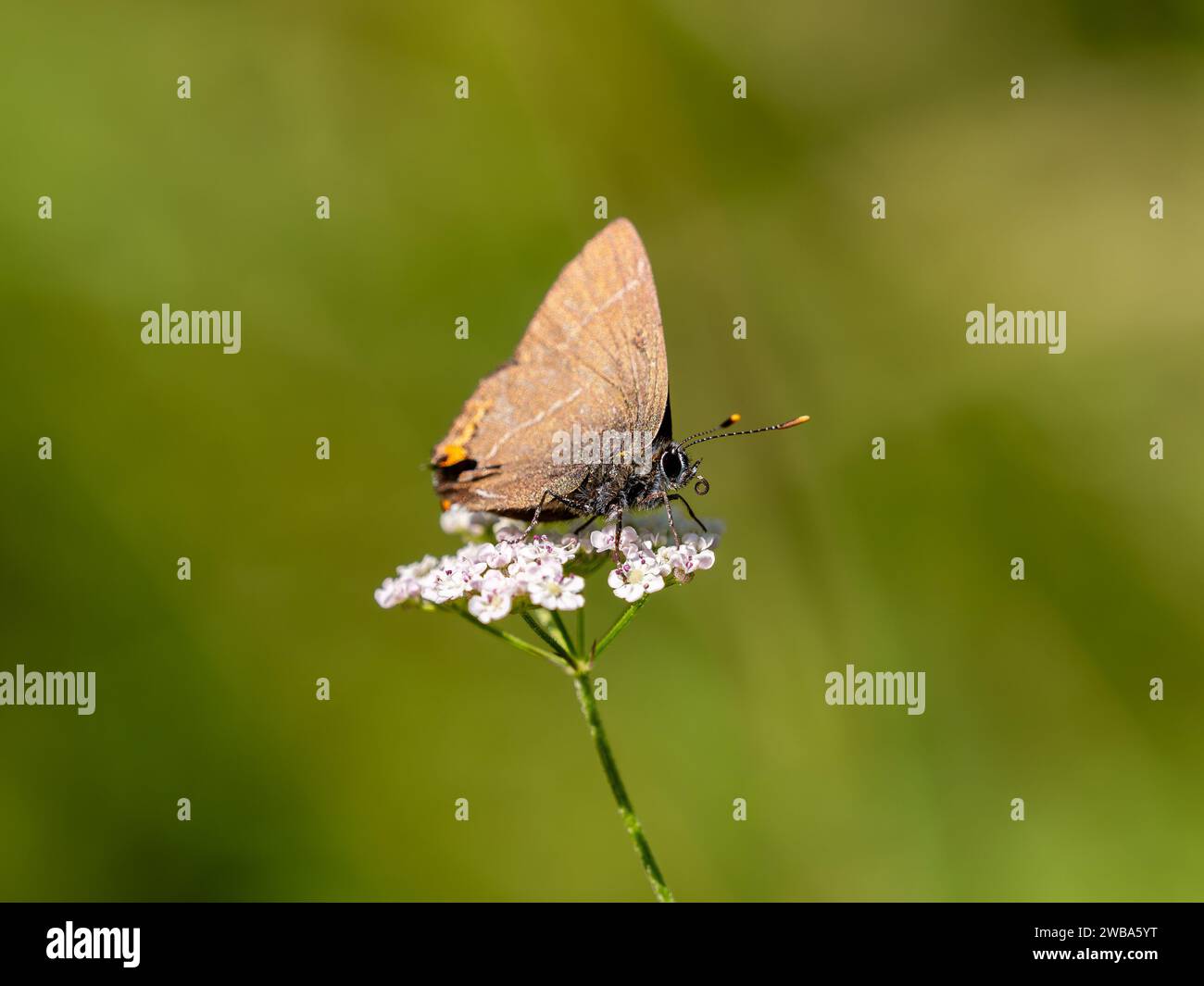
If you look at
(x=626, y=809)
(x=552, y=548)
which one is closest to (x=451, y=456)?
(x=552, y=548)

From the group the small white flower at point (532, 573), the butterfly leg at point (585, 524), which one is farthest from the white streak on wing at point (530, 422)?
the small white flower at point (532, 573)

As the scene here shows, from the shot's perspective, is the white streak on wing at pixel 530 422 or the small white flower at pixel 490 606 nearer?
the small white flower at pixel 490 606

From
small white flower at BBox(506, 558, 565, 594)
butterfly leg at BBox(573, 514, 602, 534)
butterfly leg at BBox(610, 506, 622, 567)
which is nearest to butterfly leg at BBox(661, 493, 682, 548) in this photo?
butterfly leg at BBox(610, 506, 622, 567)

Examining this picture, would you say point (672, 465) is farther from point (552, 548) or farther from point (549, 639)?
point (549, 639)

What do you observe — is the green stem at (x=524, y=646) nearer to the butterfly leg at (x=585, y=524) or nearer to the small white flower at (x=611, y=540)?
the small white flower at (x=611, y=540)

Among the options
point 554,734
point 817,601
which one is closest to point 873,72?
point 817,601

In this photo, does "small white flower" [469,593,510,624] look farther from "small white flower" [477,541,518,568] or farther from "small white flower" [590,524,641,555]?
"small white flower" [590,524,641,555]
